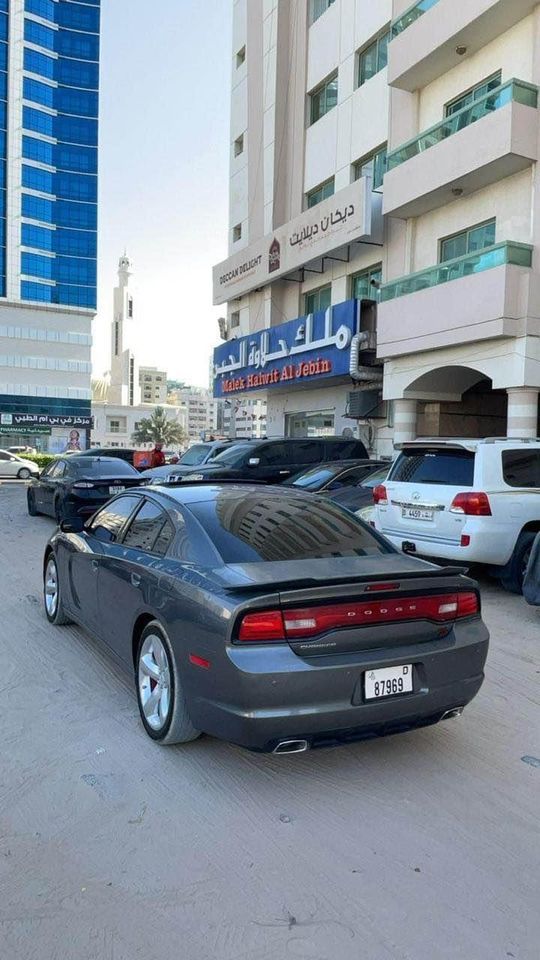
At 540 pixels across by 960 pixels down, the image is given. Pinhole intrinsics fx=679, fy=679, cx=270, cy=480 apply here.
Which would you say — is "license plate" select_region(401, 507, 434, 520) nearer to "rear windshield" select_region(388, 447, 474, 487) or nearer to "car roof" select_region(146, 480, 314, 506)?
"rear windshield" select_region(388, 447, 474, 487)

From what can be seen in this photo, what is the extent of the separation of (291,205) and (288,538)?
71.5ft

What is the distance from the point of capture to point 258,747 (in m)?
3.17

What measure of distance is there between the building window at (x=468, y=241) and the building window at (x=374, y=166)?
3.49 metres

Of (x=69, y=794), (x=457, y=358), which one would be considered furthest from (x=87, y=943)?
(x=457, y=358)

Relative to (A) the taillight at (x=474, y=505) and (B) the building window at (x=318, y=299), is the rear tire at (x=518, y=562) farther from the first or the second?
(B) the building window at (x=318, y=299)

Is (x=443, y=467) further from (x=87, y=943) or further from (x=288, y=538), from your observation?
(x=87, y=943)

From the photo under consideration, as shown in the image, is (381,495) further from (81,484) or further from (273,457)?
(273,457)

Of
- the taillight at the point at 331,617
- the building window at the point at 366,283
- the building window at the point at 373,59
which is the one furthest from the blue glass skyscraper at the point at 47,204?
the taillight at the point at 331,617

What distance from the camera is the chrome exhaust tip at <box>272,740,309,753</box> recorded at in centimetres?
316

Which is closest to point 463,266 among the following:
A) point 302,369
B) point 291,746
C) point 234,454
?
point 234,454

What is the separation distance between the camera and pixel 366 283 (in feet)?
65.4

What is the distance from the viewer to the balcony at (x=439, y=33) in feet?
46.1

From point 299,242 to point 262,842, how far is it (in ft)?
64.7

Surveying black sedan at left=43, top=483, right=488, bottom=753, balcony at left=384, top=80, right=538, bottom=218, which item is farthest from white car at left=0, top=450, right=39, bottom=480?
black sedan at left=43, top=483, right=488, bottom=753
